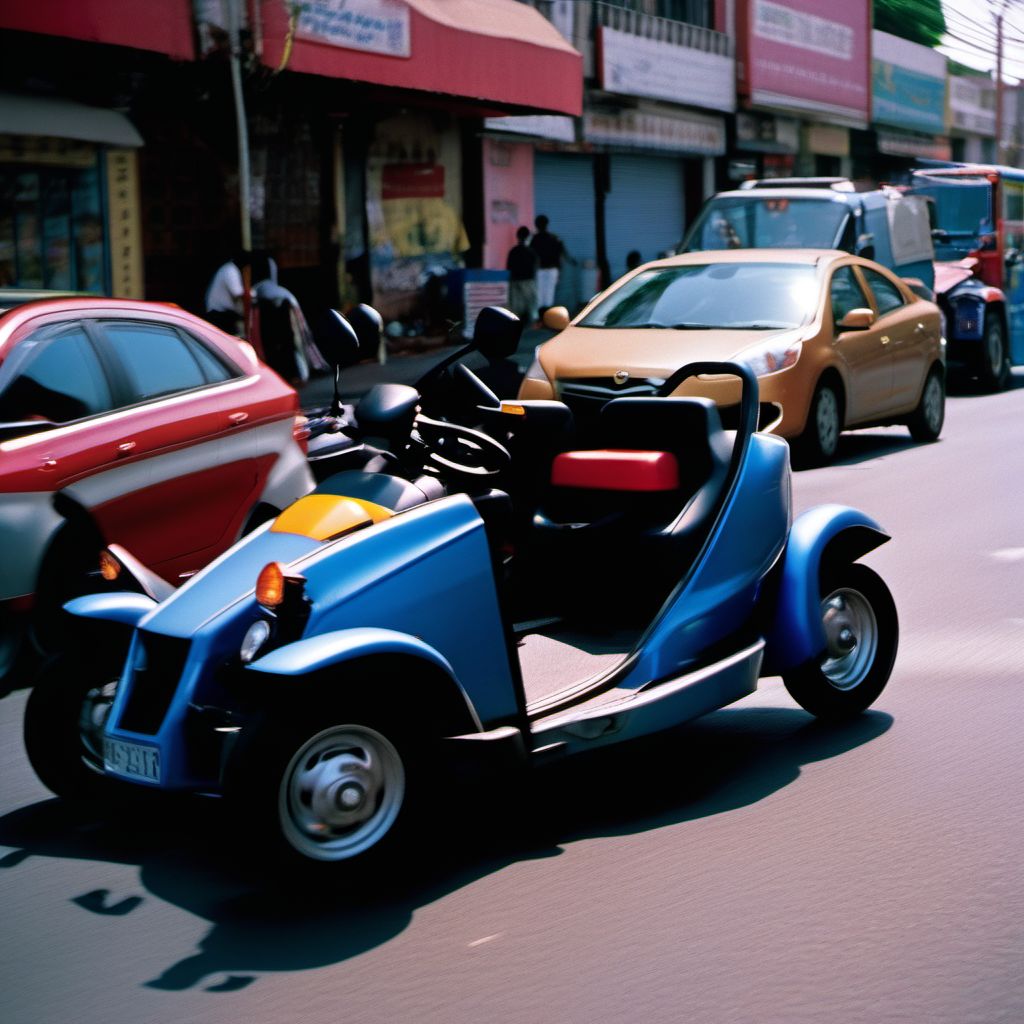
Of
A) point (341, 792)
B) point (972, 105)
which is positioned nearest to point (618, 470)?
A: point (341, 792)

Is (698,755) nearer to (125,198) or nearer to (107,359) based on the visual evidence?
(107,359)

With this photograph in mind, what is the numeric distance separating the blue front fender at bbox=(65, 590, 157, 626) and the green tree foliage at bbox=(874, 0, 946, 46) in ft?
147

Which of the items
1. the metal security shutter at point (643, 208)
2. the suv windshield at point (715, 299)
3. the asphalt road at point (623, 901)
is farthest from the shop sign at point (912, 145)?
the asphalt road at point (623, 901)

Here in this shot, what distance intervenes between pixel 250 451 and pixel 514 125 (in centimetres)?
1955

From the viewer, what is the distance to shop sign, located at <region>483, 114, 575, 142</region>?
85.3ft

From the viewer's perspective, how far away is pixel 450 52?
20875 millimetres

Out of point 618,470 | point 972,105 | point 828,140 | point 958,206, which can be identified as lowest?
point 618,470

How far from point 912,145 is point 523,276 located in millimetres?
26690

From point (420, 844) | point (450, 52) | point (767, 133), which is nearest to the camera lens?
point (420, 844)

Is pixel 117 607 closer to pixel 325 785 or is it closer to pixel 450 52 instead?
pixel 325 785

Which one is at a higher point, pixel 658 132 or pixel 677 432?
pixel 658 132

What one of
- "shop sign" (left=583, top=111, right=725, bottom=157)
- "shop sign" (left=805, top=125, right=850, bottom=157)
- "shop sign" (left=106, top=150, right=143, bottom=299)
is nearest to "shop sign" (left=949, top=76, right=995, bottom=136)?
"shop sign" (left=805, top=125, right=850, bottom=157)

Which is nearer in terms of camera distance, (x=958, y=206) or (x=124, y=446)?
(x=124, y=446)

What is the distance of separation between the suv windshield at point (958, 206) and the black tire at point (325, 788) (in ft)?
62.3
